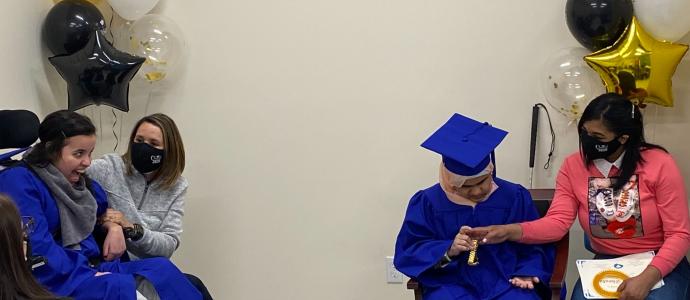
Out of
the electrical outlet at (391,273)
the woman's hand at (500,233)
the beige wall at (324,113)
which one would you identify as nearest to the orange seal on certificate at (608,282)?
the woman's hand at (500,233)

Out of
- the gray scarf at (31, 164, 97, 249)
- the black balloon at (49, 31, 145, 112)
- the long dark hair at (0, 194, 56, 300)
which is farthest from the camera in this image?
the black balloon at (49, 31, 145, 112)

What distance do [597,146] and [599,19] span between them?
0.54 meters

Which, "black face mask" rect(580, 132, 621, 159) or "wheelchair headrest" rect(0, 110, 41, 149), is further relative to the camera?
"black face mask" rect(580, 132, 621, 159)

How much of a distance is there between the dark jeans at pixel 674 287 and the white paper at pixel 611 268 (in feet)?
0.09

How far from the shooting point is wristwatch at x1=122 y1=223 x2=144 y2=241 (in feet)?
11.3

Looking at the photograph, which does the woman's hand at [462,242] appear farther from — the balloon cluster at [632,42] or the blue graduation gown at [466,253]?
the balloon cluster at [632,42]

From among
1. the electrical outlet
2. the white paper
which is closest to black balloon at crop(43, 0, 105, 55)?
the electrical outlet

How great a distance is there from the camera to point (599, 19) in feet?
11.5

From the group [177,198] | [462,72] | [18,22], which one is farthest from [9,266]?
[462,72]

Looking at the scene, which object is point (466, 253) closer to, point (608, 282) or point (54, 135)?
point (608, 282)

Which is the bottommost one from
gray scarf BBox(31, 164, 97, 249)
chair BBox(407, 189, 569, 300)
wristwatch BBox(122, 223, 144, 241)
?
chair BBox(407, 189, 569, 300)

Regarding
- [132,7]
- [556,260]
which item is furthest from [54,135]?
[556,260]

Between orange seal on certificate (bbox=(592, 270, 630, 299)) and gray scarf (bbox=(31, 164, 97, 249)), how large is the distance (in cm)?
186

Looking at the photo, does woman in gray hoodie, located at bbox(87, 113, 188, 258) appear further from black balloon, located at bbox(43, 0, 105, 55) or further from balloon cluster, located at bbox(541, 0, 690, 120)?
balloon cluster, located at bbox(541, 0, 690, 120)
